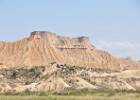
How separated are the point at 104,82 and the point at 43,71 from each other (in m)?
18.2

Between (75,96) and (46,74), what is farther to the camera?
(46,74)

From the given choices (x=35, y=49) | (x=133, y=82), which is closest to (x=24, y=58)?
(x=35, y=49)

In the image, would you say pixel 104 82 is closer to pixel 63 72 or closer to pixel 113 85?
pixel 113 85

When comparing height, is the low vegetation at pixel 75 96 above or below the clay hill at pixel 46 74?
below

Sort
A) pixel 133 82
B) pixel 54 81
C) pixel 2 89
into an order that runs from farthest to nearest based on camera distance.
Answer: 1. pixel 133 82
2. pixel 54 81
3. pixel 2 89

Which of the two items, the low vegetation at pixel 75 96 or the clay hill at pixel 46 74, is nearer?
the low vegetation at pixel 75 96

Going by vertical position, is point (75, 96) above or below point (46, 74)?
below

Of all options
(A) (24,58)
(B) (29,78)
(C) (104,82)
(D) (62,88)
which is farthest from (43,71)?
(A) (24,58)

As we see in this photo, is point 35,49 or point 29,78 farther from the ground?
point 35,49

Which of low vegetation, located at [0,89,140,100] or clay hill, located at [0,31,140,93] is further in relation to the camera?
clay hill, located at [0,31,140,93]

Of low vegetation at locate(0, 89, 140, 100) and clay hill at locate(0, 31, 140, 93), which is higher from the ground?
clay hill at locate(0, 31, 140, 93)

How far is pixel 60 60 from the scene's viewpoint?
19412cm

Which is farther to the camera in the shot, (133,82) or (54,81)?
(133,82)

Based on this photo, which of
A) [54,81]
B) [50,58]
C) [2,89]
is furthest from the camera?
[50,58]
